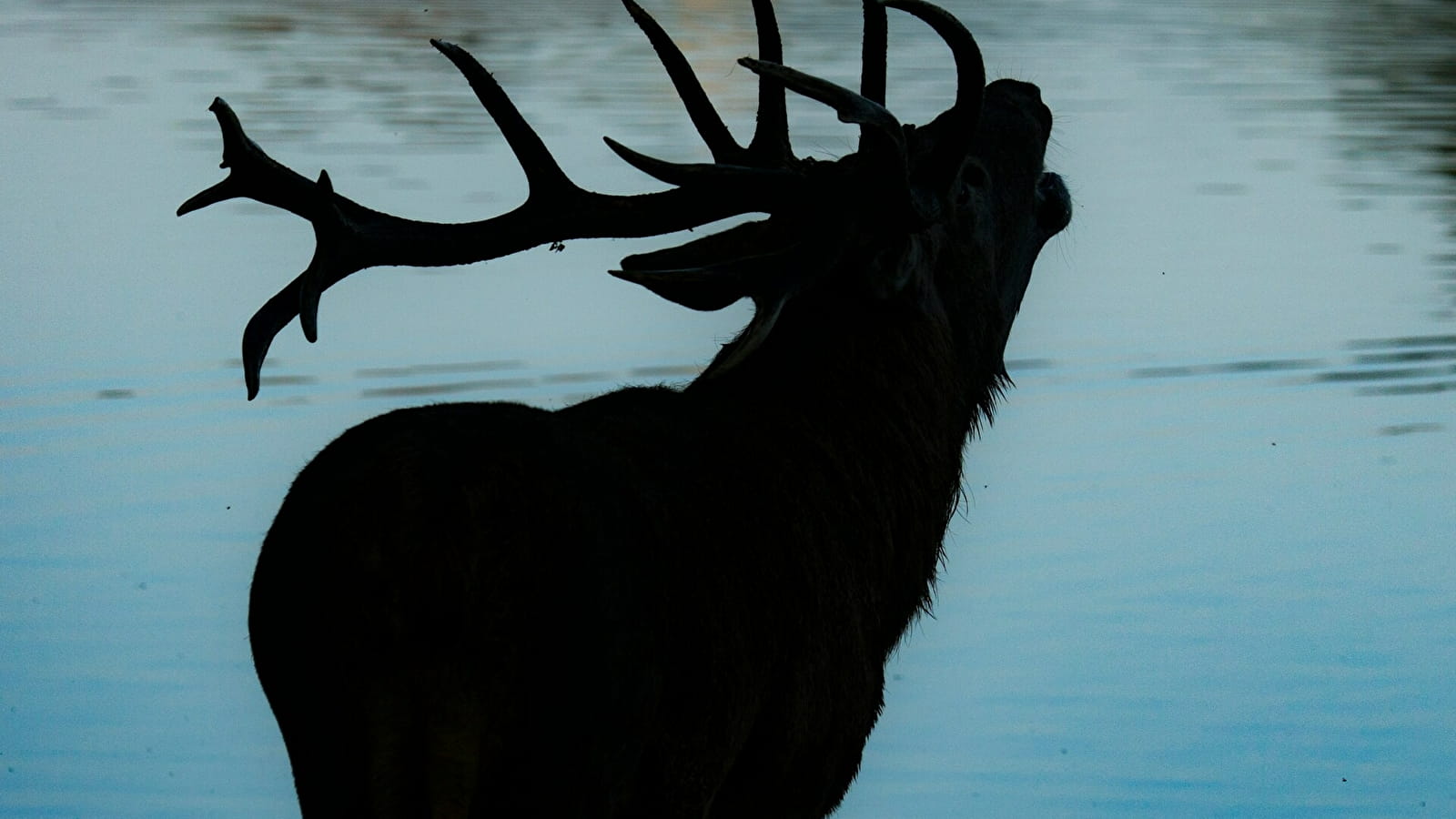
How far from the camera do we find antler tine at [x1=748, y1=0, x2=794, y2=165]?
423cm

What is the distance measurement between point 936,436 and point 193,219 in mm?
6099

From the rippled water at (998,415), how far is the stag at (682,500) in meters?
1.06

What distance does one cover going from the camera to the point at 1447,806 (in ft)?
15.4

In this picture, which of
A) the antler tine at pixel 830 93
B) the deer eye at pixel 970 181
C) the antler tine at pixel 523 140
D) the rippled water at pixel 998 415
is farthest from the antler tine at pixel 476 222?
the rippled water at pixel 998 415

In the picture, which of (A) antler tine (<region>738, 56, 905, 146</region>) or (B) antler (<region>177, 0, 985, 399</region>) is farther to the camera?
(B) antler (<region>177, 0, 985, 399</region>)

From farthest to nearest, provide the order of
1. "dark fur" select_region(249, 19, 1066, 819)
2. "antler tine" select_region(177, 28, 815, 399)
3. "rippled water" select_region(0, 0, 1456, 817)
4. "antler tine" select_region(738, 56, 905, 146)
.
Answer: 1. "rippled water" select_region(0, 0, 1456, 817)
2. "antler tine" select_region(177, 28, 815, 399)
3. "antler tine" select_region(738, 56, 905, 146)
4. "dark fur" select_region(249, 19, 1066, 819)

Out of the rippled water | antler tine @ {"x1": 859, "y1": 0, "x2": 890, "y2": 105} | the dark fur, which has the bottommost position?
the rippled water

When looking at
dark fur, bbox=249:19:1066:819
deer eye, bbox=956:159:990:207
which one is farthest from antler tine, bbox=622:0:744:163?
dark fur, bbox=249:19:1066:819

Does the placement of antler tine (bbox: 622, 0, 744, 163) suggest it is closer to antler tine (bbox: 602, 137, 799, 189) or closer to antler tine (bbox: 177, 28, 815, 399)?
antler tine (bbox: 177, 28, 815, 399)

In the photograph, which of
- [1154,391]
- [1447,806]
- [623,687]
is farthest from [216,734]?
[1154,391]

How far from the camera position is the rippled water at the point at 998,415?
491cm

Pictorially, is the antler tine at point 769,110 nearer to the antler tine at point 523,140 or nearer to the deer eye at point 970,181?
the deer eye at point 970,181

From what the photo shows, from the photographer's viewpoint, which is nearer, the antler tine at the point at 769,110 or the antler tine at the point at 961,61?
the antler tine at the point at 961,61

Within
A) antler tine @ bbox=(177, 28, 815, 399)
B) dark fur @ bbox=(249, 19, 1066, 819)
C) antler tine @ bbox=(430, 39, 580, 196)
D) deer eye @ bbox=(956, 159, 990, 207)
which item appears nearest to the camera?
dark fur @ bbox=(249, 19, 1066, 819)
